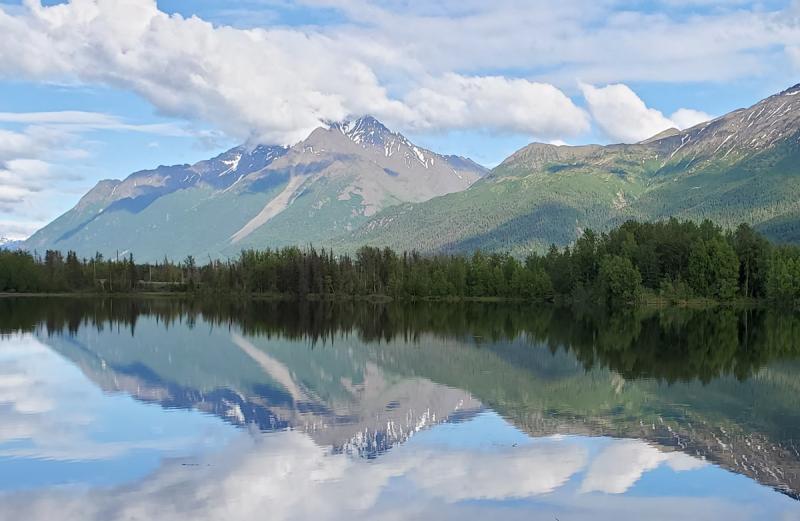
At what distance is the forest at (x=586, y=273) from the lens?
144 m

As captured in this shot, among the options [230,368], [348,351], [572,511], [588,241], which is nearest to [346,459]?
[572,511]

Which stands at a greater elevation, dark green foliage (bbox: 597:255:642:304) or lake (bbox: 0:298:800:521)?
dark green foliage (bbox: 597:255:642:304)

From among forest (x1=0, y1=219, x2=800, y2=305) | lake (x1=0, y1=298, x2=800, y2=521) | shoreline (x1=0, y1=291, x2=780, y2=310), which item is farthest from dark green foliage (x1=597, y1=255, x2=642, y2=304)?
lake (x1=0, y1=298, x2=800, y2=521)

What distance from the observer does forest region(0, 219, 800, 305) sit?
144 metres

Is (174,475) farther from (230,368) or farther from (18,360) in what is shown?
(18,360)

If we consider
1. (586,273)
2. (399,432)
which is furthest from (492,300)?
(399,432)

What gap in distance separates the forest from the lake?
83.7 m

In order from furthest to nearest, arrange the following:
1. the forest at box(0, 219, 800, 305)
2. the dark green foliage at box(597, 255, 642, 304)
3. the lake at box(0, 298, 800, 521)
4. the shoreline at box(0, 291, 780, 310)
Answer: the dark green foliage at box(597, 255, 642, 304) < the forest at box(0, 219, 800, 305) < the shoreline at box(0, 291, 780, 310) < the lake at box(0, 298, 800, 521)

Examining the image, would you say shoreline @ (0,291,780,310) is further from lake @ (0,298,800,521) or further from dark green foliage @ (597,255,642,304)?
lake @ (0,298,800,521)

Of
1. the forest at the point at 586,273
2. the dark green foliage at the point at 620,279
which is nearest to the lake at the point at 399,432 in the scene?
the dark green foliage at the point at 620,279

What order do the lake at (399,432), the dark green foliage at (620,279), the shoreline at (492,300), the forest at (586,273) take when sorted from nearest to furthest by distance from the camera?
the lake at (399,432) < the shoreline at (492,300) < the forest at (586,273) < the dark green foliage at (620,279)

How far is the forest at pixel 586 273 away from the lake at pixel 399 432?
83.7m

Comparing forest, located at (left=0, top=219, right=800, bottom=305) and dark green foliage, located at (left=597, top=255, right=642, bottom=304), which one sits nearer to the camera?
forest, located at (left=0, top=219, right=800, bottom=305)

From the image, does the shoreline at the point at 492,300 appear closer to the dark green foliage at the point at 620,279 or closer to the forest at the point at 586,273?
the forest at the point at 586,273
